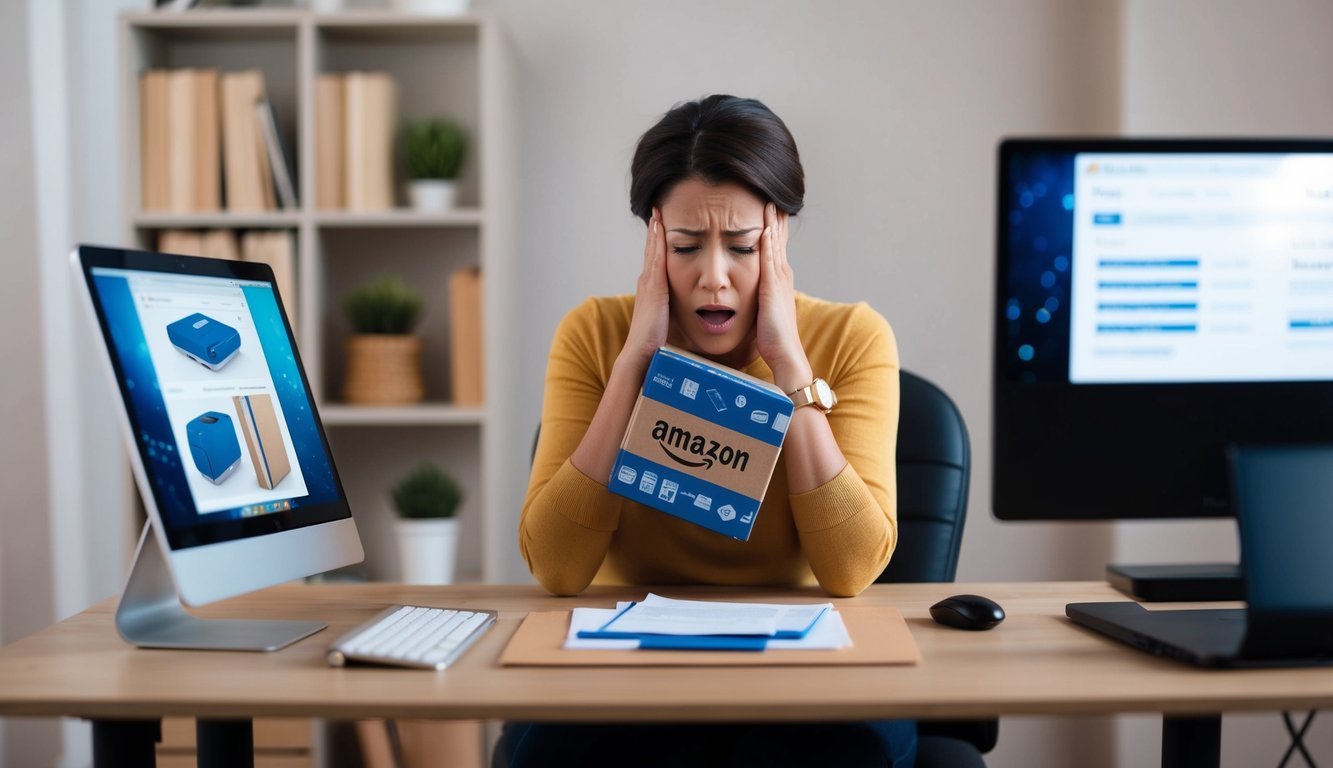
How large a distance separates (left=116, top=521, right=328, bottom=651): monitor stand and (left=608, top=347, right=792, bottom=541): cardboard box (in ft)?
1.23

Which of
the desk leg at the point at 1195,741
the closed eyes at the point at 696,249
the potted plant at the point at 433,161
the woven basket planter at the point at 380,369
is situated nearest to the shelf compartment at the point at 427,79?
the potted plant at the point at 433,161

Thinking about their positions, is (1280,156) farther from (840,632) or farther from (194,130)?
(194,130)

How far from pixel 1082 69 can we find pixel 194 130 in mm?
2126

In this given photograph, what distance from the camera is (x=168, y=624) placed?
109cm

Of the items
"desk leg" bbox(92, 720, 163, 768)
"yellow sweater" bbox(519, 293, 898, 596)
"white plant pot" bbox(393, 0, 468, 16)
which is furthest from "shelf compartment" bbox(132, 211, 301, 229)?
"desk leg" bbox(92, 720, 163, 768)

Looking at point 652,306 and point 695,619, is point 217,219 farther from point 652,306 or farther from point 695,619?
point 695,619

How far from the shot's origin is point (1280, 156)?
41.7 inches

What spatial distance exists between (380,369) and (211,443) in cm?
140

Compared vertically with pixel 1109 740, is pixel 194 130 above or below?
above

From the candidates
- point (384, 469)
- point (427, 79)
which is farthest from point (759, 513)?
point (427, 79)

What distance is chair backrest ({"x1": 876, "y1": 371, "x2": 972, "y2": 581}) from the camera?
1495 mm

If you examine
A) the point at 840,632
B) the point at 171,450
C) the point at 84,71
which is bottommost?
the point at 840,632

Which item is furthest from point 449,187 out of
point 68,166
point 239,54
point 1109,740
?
point 1109,740

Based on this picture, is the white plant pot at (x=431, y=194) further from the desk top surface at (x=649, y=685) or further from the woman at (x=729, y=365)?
the desk top surface at (x=649, y=685)
